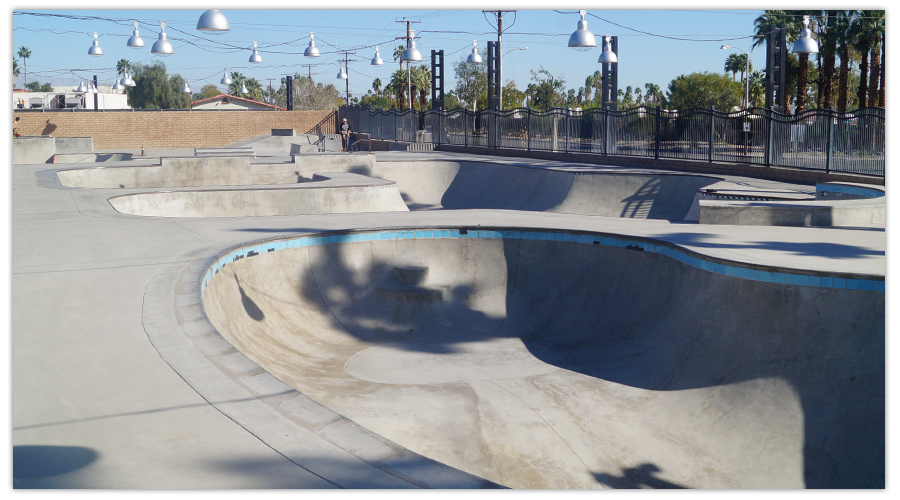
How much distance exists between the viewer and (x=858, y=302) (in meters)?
6.33

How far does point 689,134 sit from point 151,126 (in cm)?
3080

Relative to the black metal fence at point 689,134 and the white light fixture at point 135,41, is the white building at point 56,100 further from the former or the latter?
the white light fixture at point 135,41

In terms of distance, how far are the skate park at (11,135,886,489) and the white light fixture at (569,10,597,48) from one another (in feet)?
17.4

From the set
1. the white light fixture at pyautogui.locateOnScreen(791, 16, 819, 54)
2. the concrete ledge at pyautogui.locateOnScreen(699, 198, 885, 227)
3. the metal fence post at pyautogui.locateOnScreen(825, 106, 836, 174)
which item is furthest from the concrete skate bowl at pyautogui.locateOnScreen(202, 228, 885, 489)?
the white light fixture at pyautogui.locateOnScreen(791, 16, 819, 54)

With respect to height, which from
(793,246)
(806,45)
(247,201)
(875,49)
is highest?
(875,49)

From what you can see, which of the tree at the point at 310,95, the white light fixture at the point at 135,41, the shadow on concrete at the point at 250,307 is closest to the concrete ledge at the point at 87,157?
the white light fixture at the point at 135,41

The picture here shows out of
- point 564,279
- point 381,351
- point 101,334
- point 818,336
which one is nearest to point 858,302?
point 818,336

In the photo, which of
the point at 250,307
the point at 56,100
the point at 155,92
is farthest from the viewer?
the point at 155,92

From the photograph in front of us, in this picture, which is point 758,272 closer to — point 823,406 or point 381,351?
point 823,406

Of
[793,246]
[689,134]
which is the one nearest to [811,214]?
[793,246]

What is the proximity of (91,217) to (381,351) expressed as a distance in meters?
5.76

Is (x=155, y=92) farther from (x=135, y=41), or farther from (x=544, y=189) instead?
(x=544, y=189)

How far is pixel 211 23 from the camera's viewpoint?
1283cm

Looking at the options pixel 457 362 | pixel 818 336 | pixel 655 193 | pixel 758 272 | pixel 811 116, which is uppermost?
pixel 811 116
